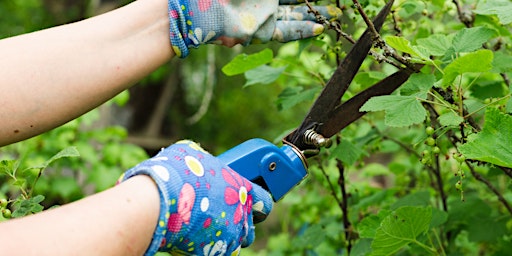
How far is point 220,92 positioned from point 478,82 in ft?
17.1

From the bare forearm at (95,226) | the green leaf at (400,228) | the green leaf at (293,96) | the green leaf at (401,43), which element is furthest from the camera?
the green leaf at (293,96)

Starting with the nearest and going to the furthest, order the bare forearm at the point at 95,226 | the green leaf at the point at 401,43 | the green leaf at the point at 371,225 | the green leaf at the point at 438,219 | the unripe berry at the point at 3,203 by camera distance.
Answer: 1. the bare forearm at the point at 95,226
2. the green leaf at the point at 401,43
3. the unripe berry at the point at 3,203
4. the green leaf at the point at 371,225
5. the green leaf at the point at 438,219

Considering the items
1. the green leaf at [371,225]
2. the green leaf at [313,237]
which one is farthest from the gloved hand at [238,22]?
the green leaf at [313,237]

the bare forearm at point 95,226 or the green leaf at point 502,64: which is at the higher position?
the bare forearm at point 95,226

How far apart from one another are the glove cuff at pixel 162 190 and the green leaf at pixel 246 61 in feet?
2.13

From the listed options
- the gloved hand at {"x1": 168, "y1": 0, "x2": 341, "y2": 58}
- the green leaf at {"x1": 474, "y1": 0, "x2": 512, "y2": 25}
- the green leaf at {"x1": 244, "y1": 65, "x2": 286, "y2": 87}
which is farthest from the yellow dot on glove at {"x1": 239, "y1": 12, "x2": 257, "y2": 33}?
the green leaf at {"x1": 474, "y1": 0, "x2": 512, "y2": 25}

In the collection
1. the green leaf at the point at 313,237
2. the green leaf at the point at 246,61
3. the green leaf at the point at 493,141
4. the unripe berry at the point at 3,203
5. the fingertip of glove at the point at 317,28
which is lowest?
the green leaf at the point at 313,237

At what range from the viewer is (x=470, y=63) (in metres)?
1.20

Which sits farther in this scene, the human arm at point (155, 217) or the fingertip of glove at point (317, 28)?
the fingertip of glove at point (317, 28)

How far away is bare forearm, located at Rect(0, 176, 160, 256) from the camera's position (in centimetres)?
98

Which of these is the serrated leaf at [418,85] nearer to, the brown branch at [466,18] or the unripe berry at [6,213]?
the brown branch at [466,18]

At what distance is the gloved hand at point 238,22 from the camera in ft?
4.75

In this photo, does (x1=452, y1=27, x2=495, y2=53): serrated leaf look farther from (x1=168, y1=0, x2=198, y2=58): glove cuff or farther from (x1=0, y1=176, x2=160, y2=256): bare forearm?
(x1=0, y1=176, x2=160, y2=256): bare forearm

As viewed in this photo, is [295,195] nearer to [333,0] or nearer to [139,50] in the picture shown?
[333,0]
